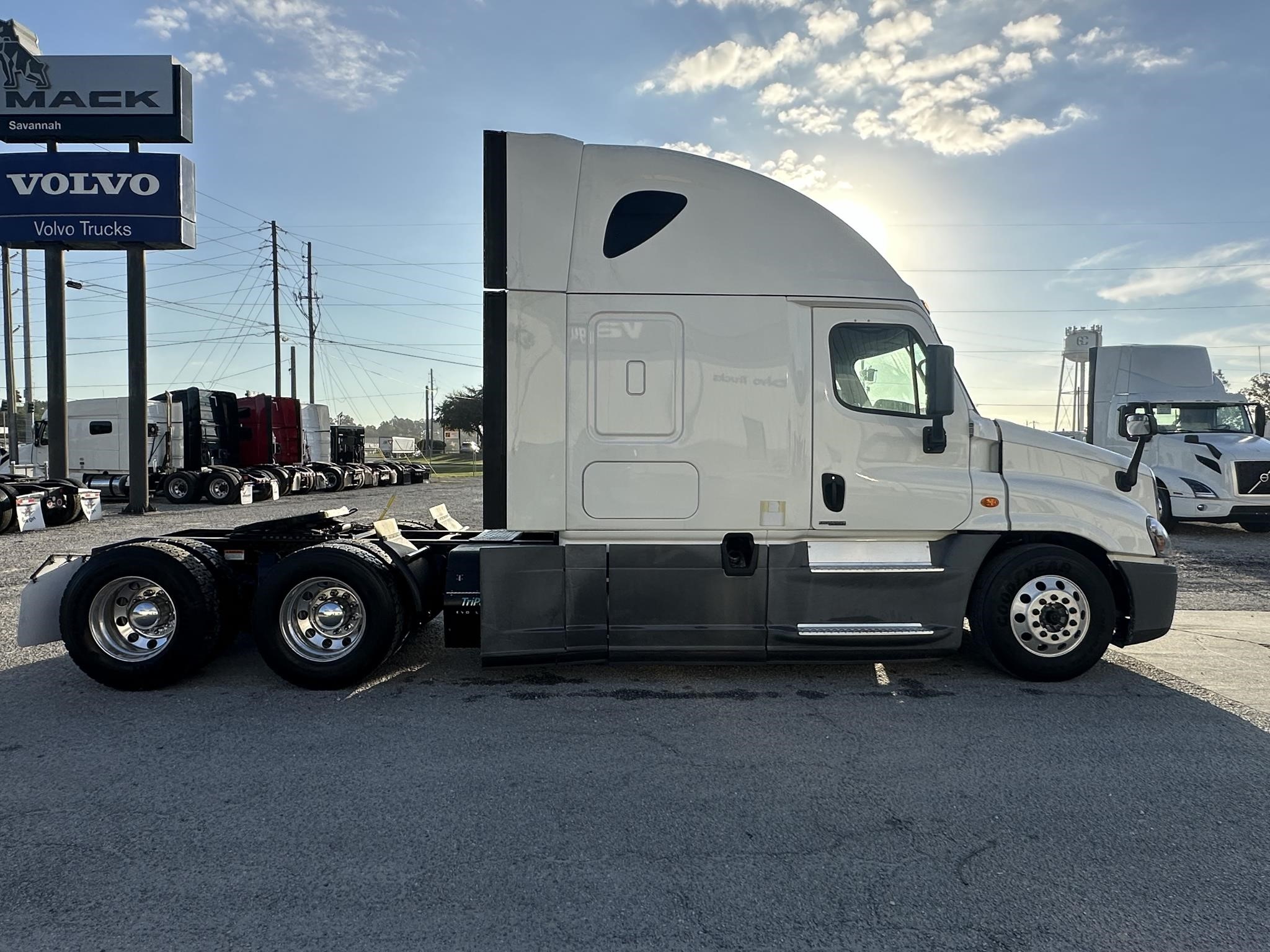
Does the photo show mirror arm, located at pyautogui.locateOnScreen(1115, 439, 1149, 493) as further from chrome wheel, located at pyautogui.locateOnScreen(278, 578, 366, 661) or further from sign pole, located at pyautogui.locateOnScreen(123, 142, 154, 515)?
sign pole, located at pyautogui.locateOnScreen(123, 142, 154, 515)

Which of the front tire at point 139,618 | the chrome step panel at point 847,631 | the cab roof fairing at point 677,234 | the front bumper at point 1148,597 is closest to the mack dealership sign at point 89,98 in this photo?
the front tire at point 139,618

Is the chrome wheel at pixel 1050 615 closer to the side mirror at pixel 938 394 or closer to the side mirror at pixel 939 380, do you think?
the side mirror at pixel 938 394

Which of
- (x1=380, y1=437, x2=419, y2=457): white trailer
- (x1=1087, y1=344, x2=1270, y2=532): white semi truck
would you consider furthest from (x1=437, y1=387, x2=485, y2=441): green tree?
(x1=1087, y1=344, x2=1270, y2=532): white semi truck

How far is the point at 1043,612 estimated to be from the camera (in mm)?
5164

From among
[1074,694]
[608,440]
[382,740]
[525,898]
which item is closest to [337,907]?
[525,898]

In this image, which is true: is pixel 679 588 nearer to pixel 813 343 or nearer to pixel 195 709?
pixel 813 343

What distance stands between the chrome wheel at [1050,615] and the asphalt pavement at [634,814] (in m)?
0.31

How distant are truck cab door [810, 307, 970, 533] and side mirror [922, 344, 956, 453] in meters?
0.04

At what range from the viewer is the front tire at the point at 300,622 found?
16.5 feet

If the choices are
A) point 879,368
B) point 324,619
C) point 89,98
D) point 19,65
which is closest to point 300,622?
point 324,619

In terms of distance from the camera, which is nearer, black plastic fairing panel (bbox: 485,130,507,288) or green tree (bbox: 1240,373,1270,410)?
black plastic fairing panel (bbox: 485,130,507,288)

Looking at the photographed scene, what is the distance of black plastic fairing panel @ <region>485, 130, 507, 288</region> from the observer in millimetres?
4918

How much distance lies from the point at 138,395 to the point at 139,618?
16116 millimetres

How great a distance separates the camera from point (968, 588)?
5.13 metres
